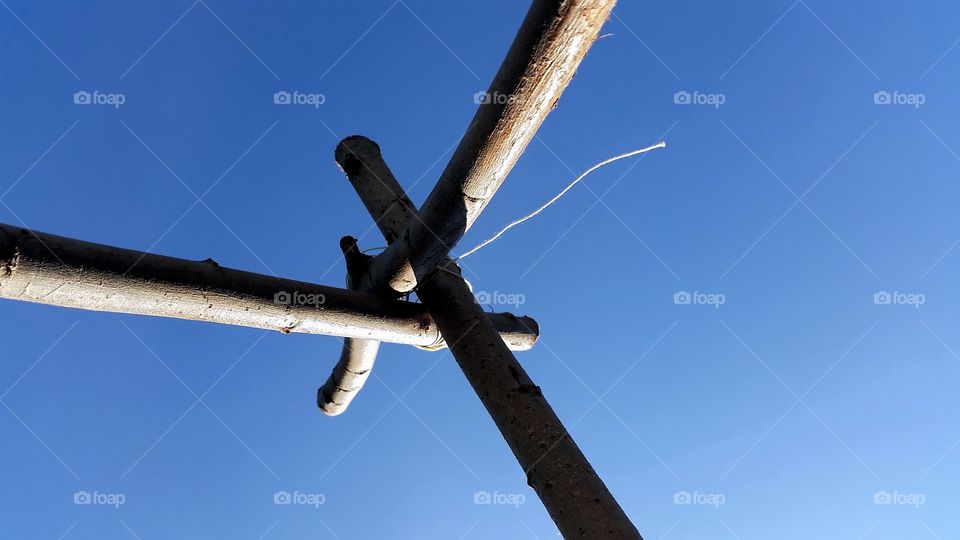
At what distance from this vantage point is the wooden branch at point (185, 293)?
6.56ft

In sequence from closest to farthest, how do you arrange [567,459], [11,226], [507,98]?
[11,226] → [507,98] → [567,459]

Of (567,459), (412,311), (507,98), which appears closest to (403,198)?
(412,311)

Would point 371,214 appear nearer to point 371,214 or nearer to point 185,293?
point 371,214

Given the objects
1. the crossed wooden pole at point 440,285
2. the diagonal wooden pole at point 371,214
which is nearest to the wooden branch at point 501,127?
the crossed wooden pole at point 440,285

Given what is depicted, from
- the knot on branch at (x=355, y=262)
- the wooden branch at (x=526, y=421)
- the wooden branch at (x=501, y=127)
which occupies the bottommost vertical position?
the wooden branch at (x=526, y=421)

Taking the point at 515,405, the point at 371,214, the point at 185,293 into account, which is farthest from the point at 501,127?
the point at 371,214

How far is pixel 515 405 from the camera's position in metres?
2.59

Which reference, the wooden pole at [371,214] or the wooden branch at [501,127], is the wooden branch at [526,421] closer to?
the wooden branch at [501,127]

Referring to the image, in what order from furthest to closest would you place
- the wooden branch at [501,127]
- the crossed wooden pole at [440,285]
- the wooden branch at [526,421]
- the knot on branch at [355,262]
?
the knot on branch at [355,262] → the wooden branch at [526,421] → the crossed wooden pole at [440,285] → the wooden branch at [501,127]

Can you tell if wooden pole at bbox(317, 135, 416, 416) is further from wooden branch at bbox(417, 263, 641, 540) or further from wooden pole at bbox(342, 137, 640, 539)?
wooden branch at bbox(417, 263, 641, 540)

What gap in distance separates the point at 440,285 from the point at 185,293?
4.15 feet

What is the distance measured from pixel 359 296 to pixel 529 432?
3.75ft

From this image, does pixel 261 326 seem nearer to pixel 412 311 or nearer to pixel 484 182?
pixel 412 311

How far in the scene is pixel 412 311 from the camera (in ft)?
10.6
